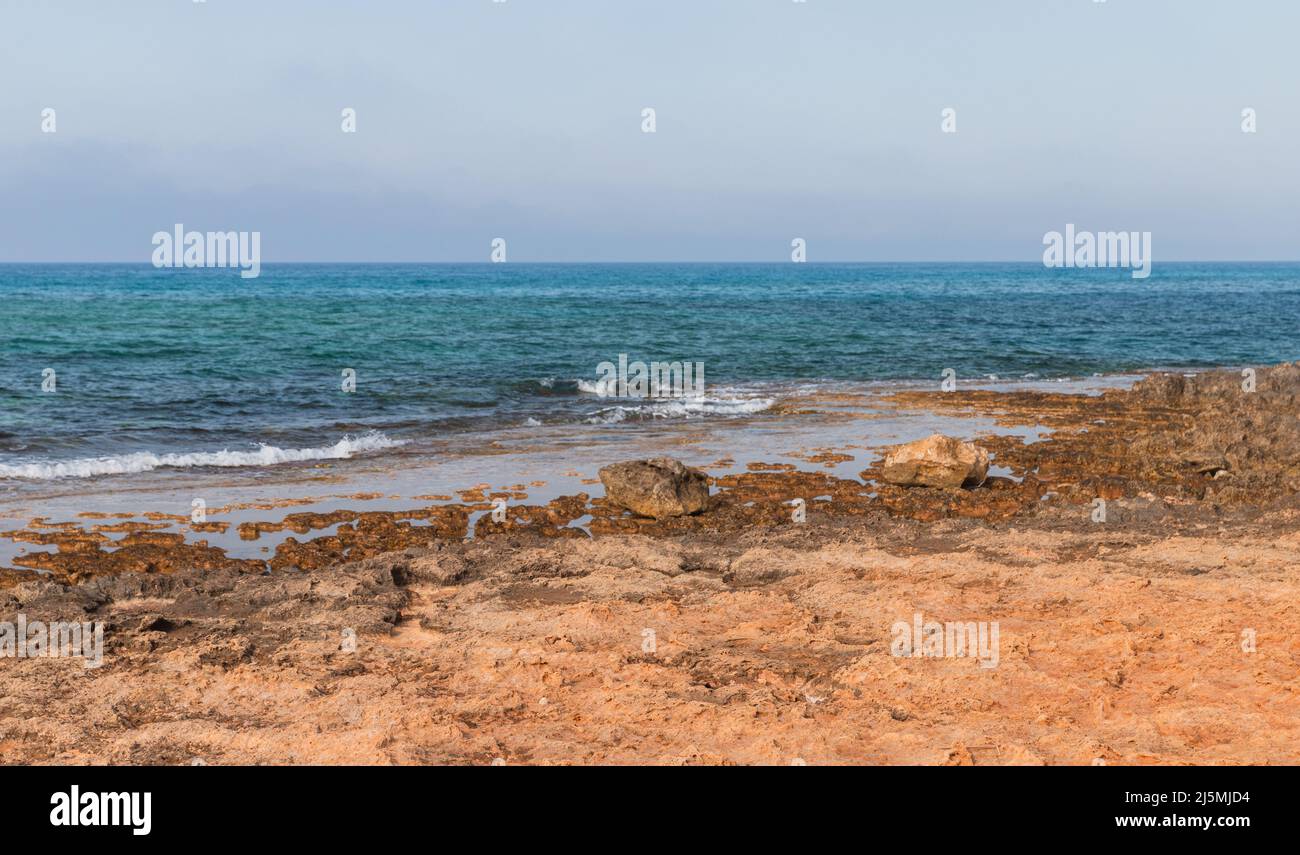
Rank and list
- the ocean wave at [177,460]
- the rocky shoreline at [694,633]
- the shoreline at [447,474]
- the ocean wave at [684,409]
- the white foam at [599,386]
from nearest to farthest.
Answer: the rocky shoreline at [694,633] < the shoreline at [447,474] < the ocean wave at [177,460] < the ocean wave at [684,409] < the white foam at [599,386]

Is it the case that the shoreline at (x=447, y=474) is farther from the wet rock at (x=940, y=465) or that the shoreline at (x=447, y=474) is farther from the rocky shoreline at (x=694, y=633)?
the wet rock at (x=940, y=465)

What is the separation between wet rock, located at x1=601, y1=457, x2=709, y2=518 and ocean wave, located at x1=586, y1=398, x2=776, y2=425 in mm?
8594

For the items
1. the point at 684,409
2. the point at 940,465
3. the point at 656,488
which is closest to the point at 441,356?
the point at 684,409

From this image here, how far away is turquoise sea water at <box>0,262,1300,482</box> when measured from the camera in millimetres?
20625

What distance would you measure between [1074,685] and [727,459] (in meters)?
9.92

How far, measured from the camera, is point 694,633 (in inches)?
332

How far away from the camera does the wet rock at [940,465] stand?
1411 centimetres

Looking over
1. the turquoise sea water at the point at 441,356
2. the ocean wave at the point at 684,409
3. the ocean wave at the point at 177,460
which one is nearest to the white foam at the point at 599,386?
the turquoise sea water at the point at 441,356

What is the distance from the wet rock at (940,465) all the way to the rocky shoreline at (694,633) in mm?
505

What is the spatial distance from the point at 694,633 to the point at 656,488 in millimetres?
4666

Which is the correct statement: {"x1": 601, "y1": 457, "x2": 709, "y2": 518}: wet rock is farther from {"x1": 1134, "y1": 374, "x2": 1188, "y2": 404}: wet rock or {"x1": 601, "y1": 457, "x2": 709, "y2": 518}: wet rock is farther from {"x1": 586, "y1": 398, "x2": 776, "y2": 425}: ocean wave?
{"x1": 1134, "y1": 374, "x2": 1188, "y2": 404}: wet rock

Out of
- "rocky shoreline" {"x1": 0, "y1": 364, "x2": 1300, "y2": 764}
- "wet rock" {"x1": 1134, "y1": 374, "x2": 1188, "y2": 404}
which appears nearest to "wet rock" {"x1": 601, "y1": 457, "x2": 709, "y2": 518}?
"rocky shoreline" {"x1": 0, "y1": 364, "x2": 1300, "y2": 764}
